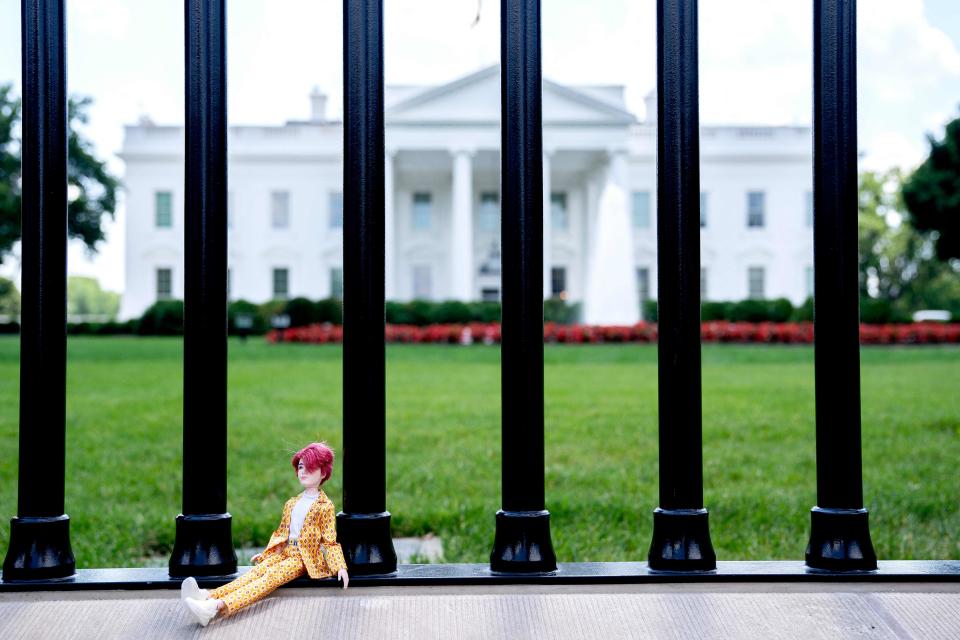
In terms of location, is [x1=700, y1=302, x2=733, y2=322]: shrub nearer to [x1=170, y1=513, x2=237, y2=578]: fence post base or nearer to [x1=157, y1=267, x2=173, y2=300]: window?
[x1=157, y1=267, x2=173, y2=300]: window

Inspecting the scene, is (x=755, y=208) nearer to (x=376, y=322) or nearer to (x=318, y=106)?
(x=318, y=106)

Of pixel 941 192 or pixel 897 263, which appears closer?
pixel 941 192

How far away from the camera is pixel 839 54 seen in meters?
1.73

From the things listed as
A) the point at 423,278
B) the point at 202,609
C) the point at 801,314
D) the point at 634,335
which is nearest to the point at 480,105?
the point at 423,278

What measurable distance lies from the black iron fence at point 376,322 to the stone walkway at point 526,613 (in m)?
0.09

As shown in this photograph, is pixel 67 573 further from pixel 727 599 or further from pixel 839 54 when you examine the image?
pixel 839 54

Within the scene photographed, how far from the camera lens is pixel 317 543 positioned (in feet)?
5.47

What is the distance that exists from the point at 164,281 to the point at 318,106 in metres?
10.4

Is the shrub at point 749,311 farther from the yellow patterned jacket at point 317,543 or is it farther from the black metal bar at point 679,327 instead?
the yellow patterned jacket at point 317,543

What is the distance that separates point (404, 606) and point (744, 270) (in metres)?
42.4

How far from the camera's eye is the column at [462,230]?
36.5 metres

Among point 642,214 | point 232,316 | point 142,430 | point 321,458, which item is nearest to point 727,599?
point 321,458

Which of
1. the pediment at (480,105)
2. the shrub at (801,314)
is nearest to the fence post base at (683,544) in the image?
the shrub at (801,314)

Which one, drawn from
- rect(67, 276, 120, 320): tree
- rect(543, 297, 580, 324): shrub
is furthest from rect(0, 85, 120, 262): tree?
rect(67, 276, 120, 320): tree
